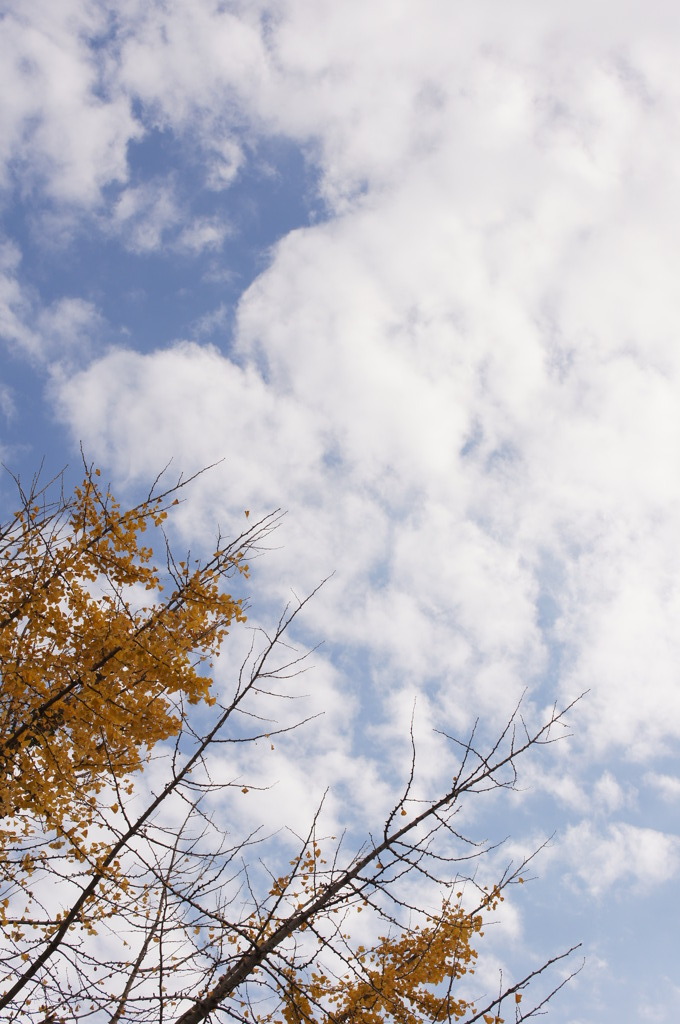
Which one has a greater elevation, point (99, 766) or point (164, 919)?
point (99, 766)

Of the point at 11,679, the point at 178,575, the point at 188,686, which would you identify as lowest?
the point at 11,679

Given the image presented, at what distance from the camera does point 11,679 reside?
4.66m

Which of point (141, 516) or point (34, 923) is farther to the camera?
point (141, 516)

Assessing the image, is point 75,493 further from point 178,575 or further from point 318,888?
point 318,888

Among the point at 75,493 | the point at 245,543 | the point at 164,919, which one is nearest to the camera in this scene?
the point at 164,919

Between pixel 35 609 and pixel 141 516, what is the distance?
3.43ft

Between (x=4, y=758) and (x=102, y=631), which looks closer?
(x=4, y=758)

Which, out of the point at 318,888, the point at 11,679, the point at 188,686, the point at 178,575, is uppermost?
the point at 178,575

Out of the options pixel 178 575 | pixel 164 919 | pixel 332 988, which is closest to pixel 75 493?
pixel 178 575

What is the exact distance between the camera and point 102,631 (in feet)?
16.4

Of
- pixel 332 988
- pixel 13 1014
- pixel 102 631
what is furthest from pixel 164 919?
pixel 332 988

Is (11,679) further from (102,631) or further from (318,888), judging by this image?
(318,888)

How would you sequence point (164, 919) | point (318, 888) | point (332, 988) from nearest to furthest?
point (164, 919)
point (318, 888)
point (332, 988)

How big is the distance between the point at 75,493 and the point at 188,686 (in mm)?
1786
